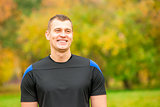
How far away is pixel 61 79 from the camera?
2912 millimetres

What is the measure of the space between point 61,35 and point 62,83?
534mm

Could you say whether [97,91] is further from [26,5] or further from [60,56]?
[26,5]

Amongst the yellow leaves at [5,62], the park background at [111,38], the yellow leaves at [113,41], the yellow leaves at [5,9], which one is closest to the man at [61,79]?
the park background at [111,38]

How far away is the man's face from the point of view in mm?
2928

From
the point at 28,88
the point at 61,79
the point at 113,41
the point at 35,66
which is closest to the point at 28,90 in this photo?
the point at 28,88

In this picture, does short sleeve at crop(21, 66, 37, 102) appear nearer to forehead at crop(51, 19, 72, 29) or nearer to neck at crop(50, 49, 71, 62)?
neck at crop(50, 49, 71, 62)

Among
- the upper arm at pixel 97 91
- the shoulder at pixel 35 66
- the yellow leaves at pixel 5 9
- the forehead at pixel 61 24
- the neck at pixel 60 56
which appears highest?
the yellow leaves at pixel 5 9

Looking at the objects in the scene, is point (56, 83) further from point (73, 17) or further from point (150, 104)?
point (73, 17)

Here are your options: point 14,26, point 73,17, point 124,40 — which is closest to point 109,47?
point 124,40

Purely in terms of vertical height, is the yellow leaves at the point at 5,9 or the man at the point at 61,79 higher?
the yellow leaves at the point at 5,9

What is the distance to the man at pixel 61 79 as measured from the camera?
2.88 meters

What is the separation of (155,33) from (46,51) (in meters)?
9.00

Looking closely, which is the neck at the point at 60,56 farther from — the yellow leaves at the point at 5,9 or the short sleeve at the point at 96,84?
the yellow leaves at the point at 5,9

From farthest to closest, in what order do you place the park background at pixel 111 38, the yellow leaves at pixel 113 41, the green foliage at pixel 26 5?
the green foliage at pixel 26 5, the park background at pixel 111 38, the yellow leaves at pixel 113 41
